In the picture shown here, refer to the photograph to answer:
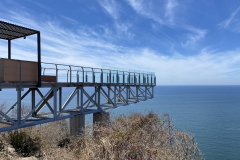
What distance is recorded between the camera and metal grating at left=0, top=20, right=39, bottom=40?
11.5m

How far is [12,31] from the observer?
12.8 meters

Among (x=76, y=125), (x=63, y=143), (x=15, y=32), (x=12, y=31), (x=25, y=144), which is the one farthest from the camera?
(x=63, y=143)

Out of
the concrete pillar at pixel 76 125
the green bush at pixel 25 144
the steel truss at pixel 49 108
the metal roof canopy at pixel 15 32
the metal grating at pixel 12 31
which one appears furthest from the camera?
the concrete pillar at pixel 76 125

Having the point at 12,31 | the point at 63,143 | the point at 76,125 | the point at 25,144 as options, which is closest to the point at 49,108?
the point at 25,144

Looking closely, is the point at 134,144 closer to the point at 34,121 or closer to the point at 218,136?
the point at 34,121

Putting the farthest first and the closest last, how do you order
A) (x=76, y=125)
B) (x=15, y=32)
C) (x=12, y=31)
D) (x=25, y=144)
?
(x=76, y=125) < (x=25, y=144) < (x=15, y=32) < (x=12, y=31)

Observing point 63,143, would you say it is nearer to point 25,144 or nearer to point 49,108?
point 25,144

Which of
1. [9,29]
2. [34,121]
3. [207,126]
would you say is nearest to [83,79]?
[34,121]

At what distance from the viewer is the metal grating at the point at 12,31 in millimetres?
11521

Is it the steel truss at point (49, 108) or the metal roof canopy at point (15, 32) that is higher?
the metal roof canopy at point (15, 32)

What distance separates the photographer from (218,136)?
121 ft

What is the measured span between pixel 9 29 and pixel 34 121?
246 inches

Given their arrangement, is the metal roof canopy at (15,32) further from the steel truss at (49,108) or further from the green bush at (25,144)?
the green bush at (25,144)

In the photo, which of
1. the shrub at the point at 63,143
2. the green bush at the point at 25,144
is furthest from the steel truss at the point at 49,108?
the shrub at the point at 63,143
